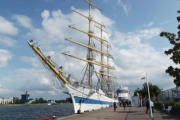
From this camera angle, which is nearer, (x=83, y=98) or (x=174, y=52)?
(x=174, y=52)

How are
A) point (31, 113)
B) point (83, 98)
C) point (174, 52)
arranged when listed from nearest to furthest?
1. point (174, 52)
2. point (83, 98)
3. point (31, 113)

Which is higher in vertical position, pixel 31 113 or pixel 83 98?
pixel 83 98

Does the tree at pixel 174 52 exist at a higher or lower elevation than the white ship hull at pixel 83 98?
higher

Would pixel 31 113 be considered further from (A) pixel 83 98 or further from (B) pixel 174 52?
(B) pixel 174 52

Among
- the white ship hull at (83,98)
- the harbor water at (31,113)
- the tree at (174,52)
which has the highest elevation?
the tree at (174,52)

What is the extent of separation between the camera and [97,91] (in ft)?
123

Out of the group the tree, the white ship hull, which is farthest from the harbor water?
the tree

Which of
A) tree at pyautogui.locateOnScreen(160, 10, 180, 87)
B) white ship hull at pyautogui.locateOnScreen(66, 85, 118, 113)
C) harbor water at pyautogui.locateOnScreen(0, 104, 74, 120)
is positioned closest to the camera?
tree at pyautogui.locateOnScreen(160, 10, 180, 87)

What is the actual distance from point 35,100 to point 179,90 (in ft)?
636

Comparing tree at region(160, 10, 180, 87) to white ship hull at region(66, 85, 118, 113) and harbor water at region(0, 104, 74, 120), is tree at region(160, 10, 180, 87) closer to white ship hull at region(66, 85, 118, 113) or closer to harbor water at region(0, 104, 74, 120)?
white ship hull at region(66, 85, 118, 113)

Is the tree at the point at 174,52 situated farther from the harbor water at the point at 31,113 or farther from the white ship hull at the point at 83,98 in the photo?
the harbor water at the point at 31,113

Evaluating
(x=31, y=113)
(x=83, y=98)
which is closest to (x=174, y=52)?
(x=83, y=98)

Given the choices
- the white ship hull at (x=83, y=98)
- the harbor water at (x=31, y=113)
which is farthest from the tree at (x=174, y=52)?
the harbor water at (x=31, y=113)

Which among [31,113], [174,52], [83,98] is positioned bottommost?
[31,113]
